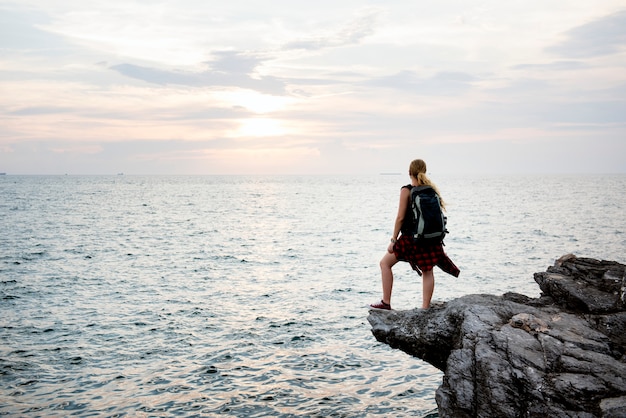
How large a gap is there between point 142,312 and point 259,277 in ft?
31.1

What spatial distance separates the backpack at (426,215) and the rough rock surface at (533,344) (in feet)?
4.73

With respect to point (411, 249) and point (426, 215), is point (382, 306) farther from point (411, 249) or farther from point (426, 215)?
point (426, 215)

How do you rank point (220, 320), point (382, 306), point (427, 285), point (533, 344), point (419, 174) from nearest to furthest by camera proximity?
1. point (533, 344)
2. point (419, 174)
3. point (427, 285)
4. point (382, 306)
5. point (220, 320)

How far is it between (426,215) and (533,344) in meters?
3.14

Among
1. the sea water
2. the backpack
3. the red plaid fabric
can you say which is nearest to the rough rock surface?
the red plaid fabric

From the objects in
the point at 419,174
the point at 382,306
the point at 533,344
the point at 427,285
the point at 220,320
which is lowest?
the point at 220,320

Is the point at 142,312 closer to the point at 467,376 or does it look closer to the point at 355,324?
the point at 355,324

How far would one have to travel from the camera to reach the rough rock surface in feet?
23.2

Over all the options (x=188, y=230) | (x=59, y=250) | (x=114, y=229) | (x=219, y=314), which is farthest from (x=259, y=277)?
(x=114, y=229)

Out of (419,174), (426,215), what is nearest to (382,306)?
(426,215)

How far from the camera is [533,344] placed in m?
7.84

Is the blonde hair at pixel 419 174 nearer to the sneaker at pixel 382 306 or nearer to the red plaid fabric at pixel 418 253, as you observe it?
the red plaid fabric at pixel 418 253

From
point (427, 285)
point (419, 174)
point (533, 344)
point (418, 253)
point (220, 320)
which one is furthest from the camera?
point (220, 320)

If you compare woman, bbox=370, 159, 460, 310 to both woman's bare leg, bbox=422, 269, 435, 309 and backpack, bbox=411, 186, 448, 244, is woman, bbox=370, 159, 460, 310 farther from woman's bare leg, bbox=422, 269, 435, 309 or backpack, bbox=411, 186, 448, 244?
backpack, bbox=411, 186, 448, 244
